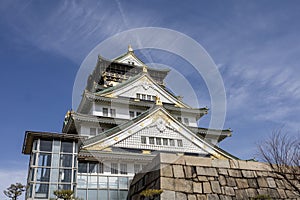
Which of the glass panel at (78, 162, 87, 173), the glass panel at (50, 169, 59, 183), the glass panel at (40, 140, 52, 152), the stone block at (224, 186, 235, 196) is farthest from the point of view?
the glass panel at (78, 162, 87, 173)

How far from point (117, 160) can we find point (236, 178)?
27.1ft

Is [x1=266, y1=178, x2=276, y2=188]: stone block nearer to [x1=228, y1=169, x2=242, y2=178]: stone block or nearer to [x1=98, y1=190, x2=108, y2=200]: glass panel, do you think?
[x1=228, y1=169, x2=242, y2=178]: stone block

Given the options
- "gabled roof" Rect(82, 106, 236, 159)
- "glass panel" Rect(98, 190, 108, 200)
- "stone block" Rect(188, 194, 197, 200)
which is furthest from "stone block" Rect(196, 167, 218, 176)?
"gabled roof" Rect(82, 106, 236, 159)

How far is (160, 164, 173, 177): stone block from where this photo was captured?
32.8 feet

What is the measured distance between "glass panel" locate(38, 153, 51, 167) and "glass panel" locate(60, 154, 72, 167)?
22.9 inches

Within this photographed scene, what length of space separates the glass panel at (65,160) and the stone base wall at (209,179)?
364 cm

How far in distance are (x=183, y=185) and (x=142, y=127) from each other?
981 centimetres

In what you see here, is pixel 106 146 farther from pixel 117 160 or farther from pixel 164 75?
pixel 164 75

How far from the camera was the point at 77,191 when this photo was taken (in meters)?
13.1

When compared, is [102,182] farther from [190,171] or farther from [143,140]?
[143,140]

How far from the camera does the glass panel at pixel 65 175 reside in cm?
1256

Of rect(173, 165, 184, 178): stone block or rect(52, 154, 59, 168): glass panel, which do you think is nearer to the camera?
rect(173, 165, 184, 178): stone block

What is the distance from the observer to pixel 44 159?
1266 centimetres

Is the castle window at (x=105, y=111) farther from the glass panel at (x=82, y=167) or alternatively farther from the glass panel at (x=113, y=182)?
the glass panel at (x=113, y=182)
